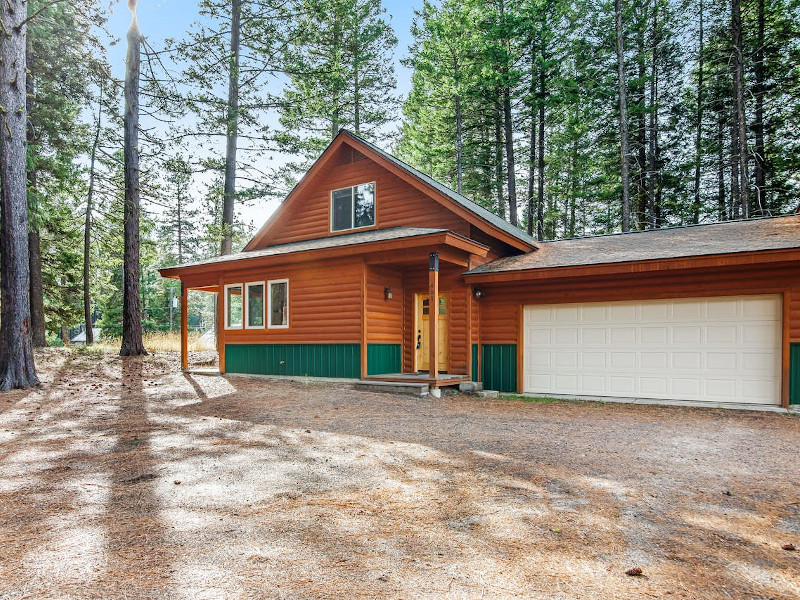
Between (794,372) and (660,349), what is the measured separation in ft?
6.62

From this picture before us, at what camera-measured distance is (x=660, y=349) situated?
9.10 m

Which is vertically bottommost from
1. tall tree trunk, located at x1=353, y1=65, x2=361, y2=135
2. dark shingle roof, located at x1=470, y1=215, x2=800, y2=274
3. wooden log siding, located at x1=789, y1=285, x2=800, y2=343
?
wooden log siding, located at x1=789, y1=285, x2=800, y2=343

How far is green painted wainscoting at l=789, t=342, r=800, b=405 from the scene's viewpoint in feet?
26.3

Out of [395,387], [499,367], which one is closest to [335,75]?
[499,367]

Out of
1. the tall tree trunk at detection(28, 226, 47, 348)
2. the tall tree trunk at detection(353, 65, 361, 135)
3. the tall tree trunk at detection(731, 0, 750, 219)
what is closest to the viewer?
the tall tree trunk at detection(731, 0, 750, 219)

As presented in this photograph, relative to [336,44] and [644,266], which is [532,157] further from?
[644,266]

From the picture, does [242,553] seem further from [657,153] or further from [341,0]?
[657,153]

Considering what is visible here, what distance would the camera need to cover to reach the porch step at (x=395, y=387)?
30.2 feet

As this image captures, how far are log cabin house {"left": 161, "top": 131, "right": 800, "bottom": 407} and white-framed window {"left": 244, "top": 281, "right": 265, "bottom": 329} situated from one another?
0.12ft

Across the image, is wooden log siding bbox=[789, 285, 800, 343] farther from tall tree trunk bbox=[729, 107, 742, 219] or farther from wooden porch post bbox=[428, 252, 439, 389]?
tall tree trunk bbox=[729, 107, 742, 219]

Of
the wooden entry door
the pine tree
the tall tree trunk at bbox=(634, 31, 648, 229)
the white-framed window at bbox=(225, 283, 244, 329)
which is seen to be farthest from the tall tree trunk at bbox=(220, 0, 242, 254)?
the tall tree trunk at bbox=(634, 31, 648, 229)

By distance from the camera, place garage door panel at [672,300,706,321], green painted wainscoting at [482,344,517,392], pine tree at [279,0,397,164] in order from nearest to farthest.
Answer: garage door panel at [672,300,706,321] → green painted wainscoting at [482,344,517,392] → pine tree at [279,0,397,164]

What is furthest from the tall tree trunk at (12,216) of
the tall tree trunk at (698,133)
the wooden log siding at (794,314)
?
the tall tree trunk at (698,133)

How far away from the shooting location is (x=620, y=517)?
324 cm
